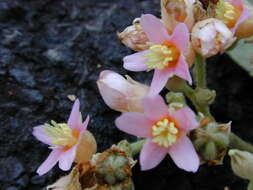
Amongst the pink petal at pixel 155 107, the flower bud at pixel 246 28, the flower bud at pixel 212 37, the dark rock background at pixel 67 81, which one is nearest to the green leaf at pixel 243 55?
the dark rock background at pixel 67 81

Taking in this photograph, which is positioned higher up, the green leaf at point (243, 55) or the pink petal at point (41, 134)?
the pink petal at point (41, 134)

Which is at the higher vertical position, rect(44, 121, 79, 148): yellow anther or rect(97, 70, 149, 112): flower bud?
rect(97, 70, 149, 112): flower bud

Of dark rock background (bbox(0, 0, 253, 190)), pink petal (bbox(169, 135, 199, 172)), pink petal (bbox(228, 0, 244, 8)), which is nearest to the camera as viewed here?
pink petal (bbox(169, 135, 199, 172))

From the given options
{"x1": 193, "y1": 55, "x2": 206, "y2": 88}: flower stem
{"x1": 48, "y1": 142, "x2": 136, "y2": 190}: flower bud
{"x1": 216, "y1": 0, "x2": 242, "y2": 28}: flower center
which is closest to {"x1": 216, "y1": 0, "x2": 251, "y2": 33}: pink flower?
{"x1": 216, "y1": 0, "x2": 242, "y2": 28}: flower center

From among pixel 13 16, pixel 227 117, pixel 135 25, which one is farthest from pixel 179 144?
pixel 13 16

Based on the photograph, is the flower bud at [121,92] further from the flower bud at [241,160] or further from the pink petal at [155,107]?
the flower bud at [241,160]

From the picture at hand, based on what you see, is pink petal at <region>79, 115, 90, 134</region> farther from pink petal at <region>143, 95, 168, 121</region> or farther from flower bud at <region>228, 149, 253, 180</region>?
flower bud at <region>228, 149, 253, 180</region>

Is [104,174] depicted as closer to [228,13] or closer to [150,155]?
[150,155]
